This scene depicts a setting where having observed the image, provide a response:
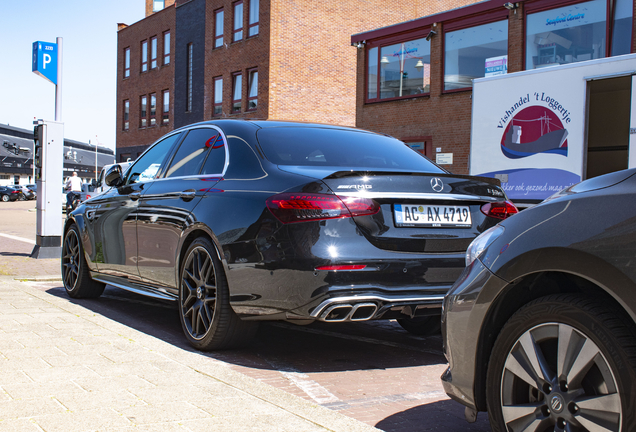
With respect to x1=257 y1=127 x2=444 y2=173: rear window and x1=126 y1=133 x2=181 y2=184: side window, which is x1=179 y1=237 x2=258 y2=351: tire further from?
x1=126 y1=133 x2=181 y2=184: side window

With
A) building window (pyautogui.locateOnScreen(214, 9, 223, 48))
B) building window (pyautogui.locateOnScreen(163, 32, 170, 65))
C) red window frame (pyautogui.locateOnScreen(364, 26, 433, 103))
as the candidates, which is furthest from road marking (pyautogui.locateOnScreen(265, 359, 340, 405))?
building window (pyautogui.locateOnScreen(163, 32, 170, 65))

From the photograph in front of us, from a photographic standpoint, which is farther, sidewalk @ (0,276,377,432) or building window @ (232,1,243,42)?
building window @ (232,1,243,42)

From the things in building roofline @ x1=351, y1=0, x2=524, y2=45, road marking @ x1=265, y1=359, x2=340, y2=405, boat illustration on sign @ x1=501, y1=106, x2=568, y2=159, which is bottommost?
road marking @ x1=265, y1=359, x2=340, y2=405

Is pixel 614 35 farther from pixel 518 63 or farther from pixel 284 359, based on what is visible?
pixel 284 359

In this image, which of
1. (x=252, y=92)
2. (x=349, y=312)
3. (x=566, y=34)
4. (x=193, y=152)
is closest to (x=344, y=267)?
(x=349, y=312)

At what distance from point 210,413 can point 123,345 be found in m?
1.63

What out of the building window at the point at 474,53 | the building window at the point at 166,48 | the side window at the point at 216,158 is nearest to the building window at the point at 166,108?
the building window at the point at 166,48

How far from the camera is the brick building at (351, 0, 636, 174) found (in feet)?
59.5

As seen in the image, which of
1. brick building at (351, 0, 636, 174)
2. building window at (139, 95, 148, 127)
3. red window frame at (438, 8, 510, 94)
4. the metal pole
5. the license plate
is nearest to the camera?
the license plate

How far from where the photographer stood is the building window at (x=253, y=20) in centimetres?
3109

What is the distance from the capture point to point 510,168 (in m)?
13.1

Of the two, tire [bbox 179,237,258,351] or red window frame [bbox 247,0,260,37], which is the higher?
red window frame [bbox 247,0,260,37]

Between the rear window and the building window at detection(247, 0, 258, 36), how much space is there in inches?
1063

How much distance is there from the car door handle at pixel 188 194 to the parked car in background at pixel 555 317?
103 inches
